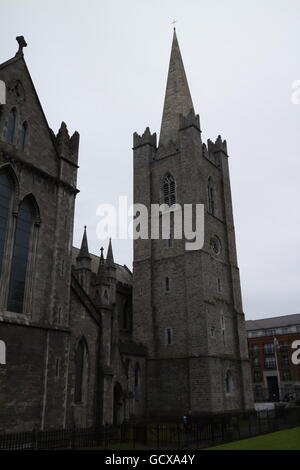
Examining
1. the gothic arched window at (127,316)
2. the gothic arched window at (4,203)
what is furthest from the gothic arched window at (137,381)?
the gothic arched window at (4,203)

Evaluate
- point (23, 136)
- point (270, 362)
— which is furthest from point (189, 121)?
point (270, 362)

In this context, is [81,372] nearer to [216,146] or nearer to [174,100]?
[216,146]

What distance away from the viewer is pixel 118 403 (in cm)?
2880

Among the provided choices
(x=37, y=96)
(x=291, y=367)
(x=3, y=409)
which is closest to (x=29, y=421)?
(x=3, y=409)

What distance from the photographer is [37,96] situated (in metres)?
23.4

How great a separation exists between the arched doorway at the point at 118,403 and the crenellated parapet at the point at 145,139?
2543 centimetres

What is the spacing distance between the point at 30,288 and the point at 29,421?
612 cm

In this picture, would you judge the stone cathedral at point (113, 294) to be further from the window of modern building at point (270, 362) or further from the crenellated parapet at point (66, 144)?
the window of modern building at point (270, 362)

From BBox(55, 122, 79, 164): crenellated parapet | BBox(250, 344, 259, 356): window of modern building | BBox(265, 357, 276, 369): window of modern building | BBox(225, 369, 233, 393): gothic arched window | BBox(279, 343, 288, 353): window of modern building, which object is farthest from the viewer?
BBox(250, 344, 259, 356): window of modern building

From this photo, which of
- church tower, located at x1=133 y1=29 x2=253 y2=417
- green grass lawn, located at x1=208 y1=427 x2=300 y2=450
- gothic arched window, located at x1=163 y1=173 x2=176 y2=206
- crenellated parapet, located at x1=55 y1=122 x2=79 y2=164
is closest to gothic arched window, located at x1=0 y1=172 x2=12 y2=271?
crenellated parapet, located at x1=55 y1=122 x2=79 y2=164

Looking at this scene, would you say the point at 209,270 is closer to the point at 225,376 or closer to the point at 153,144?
the point at 225,376

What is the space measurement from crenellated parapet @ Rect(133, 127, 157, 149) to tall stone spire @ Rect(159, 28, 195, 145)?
2.73 feet

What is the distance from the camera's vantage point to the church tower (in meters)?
33.5

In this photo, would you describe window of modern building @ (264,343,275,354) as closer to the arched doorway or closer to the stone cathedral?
the stone cathedral
